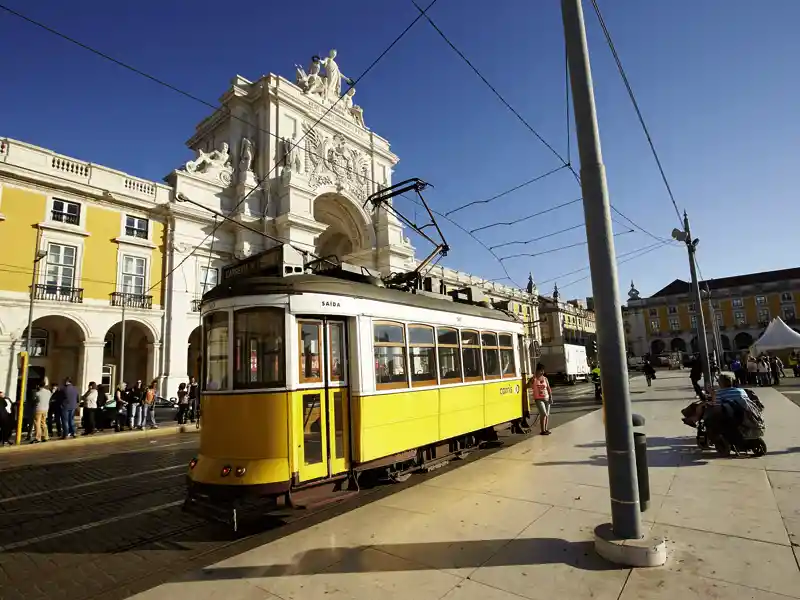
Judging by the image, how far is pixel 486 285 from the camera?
58688 millimetres

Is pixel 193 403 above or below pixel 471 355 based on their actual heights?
below

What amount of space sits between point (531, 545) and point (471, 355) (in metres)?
4.58

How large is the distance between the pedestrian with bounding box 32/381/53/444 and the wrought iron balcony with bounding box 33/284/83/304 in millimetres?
8952

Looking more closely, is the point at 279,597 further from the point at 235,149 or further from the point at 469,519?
the point at 235,149

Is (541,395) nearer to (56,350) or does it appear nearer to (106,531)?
(106,531)

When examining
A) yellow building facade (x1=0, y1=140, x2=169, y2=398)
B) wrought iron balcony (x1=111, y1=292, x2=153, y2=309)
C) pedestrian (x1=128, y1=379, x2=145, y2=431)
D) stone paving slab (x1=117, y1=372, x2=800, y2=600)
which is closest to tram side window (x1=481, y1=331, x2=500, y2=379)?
stone paving slab (x1=117, y1=372, x2=800, y2=600)

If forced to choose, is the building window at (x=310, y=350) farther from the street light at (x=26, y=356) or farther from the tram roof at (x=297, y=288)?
the street light at (x=26, y=356)

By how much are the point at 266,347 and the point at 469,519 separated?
10.6 feet

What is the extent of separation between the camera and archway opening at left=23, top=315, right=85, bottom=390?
2284cm

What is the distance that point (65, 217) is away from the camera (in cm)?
2233

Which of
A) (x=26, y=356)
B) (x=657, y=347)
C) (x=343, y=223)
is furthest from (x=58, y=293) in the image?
(x=657, y=347)

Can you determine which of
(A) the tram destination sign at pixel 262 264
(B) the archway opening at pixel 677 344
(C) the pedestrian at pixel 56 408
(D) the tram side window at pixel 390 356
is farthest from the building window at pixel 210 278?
(B) the archway opening at pixel 677 344

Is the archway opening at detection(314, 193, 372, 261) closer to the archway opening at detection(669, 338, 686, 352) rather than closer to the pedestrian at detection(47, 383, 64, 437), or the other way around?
the pedestrian at detection(47, 383, 64, 437)

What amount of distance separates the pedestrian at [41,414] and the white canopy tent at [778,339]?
32793mm
